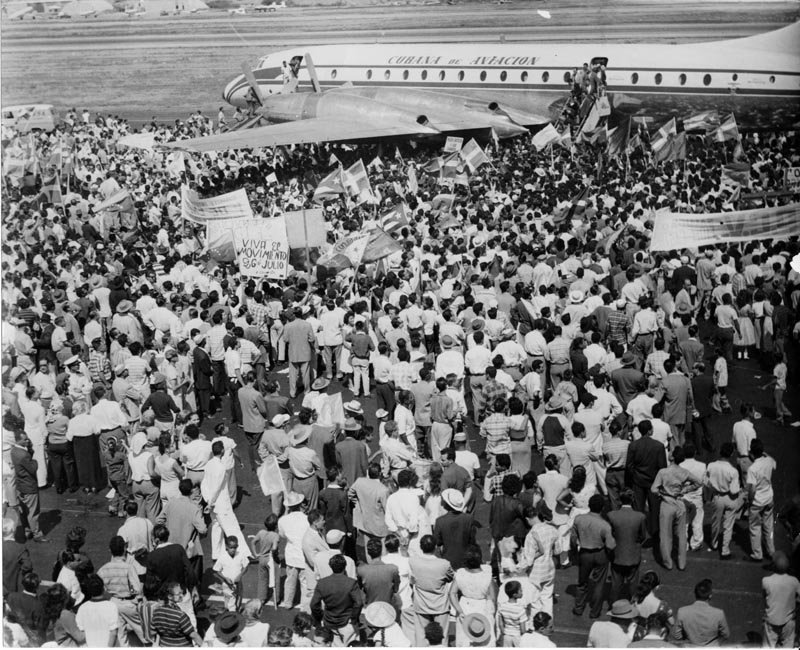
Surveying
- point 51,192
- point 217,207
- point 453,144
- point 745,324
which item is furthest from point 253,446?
point 453,144

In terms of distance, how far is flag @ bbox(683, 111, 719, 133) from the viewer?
32.6 metres

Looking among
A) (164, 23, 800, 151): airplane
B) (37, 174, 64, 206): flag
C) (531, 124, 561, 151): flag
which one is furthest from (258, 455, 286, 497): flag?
(164, 23, 800, 151): airplane

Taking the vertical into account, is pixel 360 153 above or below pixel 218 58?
below

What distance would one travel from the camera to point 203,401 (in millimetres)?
18156

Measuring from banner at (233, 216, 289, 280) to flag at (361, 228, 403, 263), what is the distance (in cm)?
174

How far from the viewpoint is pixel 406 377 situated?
15586 mm

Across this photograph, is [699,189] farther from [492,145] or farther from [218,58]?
[218,58]

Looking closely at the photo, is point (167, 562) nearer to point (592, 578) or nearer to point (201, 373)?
point (592, 578)

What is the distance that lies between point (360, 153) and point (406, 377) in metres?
23.7

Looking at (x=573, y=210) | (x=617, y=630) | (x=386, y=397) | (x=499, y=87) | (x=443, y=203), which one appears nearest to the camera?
(x=617, y=630)

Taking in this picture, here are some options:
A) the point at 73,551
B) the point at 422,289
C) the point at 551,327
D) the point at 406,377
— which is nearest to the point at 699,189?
the point at 422,289

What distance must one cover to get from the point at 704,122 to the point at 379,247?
16.7 metres

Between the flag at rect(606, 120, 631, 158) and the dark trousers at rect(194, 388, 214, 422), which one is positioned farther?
the flag at rect(606, 120, 631, 158)

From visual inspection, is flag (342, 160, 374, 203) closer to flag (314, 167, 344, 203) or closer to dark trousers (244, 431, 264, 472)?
flag (314, 167, 344, 203)
